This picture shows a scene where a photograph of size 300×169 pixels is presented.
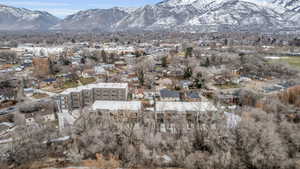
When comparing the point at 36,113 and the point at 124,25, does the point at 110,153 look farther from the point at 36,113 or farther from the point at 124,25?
the point at 124,25

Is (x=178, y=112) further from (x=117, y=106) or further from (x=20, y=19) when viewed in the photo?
(x=20, y=19)

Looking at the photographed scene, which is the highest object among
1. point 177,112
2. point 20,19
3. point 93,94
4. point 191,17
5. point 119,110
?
point 20,19

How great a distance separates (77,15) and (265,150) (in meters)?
193

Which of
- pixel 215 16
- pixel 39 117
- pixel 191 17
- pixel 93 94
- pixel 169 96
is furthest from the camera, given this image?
pixel 191 17

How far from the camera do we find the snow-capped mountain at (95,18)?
524 ft

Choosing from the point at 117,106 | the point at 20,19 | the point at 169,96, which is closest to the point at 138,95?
the point at 169,96

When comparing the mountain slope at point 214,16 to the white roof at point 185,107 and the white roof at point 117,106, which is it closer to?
the white roof at point 185,107

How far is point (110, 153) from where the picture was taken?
10023 mm

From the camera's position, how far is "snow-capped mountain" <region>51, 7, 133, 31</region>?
524ft

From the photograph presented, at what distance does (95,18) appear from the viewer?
168 metres

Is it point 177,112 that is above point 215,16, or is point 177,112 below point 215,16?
below

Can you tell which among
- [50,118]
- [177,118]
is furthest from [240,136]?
[50,118]

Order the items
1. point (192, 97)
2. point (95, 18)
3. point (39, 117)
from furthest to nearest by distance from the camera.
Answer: point (95, 18)
point (192, 97)
point (39, 117)

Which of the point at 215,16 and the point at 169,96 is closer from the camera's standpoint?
the point at 169,96
